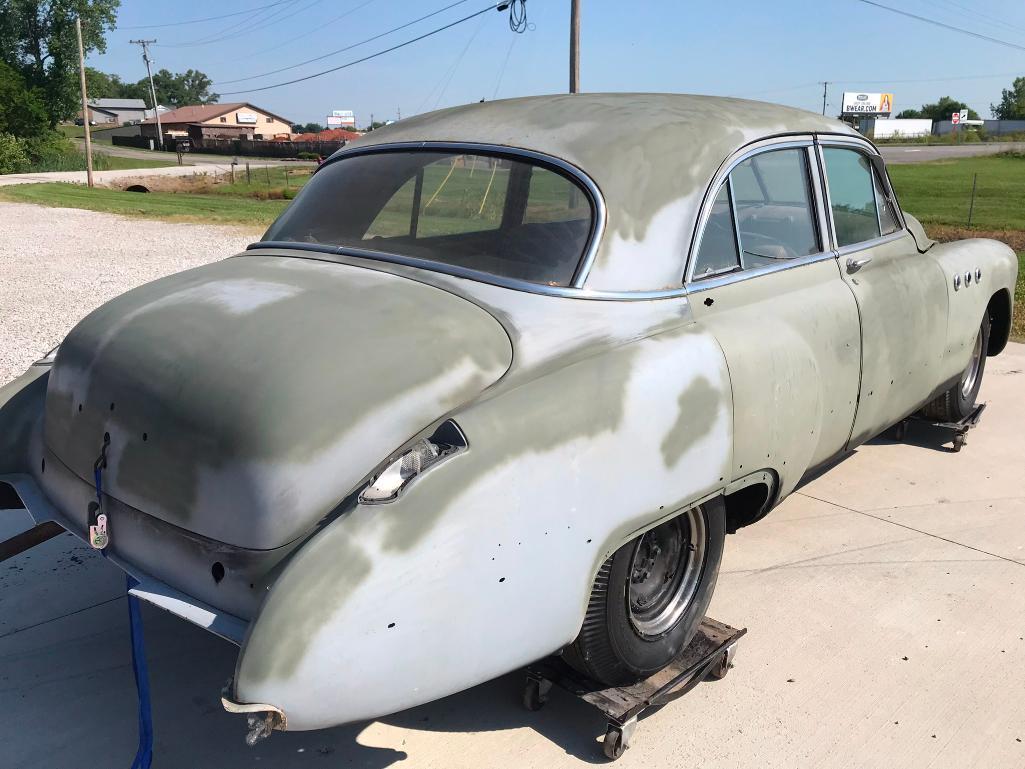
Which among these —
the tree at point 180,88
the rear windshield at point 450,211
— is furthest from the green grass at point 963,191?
the tree at point 180,88

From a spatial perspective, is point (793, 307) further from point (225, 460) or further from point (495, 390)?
point (225, 460)

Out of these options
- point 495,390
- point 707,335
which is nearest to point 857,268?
point 707,335

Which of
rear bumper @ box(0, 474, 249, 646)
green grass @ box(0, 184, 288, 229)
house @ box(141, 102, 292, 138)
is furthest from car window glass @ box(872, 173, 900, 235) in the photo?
house @ box(141, 102, 292, 138)

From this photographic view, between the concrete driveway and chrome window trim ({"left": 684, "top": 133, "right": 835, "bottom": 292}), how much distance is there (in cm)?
128

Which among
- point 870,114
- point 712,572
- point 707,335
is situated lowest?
point 712,572

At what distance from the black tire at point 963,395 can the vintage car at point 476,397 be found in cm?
141

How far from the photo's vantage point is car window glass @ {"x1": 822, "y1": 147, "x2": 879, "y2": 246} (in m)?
3.80

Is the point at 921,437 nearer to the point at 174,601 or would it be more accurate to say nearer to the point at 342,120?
the point at 174,601

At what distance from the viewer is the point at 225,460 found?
214 centimetres

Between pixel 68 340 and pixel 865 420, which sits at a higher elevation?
pixel 68 340

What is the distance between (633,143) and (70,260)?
1103cm

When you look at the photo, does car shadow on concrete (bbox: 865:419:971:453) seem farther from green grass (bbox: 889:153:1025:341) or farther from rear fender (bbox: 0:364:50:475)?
rear fender (bbox: 0:364:50:475)

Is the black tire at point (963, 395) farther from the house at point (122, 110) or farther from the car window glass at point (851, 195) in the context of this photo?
the house at point (122, 110)

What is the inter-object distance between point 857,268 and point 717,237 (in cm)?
97
